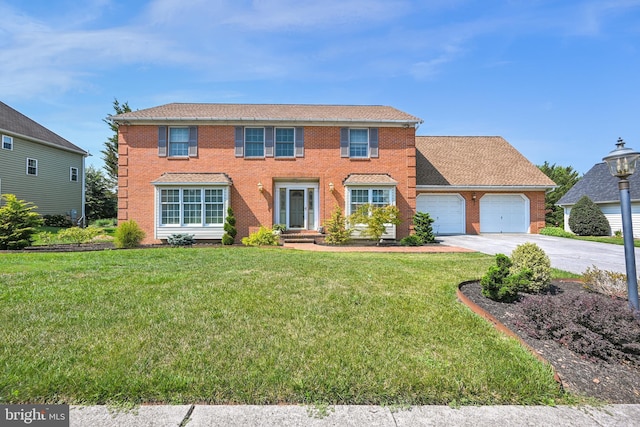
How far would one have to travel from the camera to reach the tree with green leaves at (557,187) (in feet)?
73.4

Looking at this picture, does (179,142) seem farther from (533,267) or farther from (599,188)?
(599,188)

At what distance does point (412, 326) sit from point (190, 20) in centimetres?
996

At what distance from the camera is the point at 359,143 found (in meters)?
15.2

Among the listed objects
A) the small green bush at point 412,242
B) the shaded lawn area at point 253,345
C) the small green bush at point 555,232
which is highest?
the small green bush at point 555,232

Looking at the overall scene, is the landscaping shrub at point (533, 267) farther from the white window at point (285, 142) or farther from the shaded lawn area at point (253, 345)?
the white window at point (285, 142)

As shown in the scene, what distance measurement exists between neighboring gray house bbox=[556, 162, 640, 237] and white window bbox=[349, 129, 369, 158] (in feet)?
42.1

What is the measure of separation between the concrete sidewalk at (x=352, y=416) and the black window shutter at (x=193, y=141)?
45.4 ft

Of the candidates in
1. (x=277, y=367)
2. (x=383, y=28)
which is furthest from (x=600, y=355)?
(x=383, y=28)

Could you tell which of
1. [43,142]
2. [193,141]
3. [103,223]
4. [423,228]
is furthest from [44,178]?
[423,228]

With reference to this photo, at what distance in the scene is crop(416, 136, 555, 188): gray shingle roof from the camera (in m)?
17.6

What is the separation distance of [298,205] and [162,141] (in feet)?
24.0

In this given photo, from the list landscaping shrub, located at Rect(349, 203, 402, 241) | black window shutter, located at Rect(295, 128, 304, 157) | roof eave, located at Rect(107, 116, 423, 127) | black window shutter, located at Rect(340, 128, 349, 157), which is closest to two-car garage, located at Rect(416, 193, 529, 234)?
landscaping shrub, located at Rect(349, 203, 402, 241)

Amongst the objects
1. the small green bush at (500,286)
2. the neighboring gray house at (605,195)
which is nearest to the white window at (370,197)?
the small green bush at (500,286)

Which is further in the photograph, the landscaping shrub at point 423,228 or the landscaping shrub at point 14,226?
the landscaping shrub at point 423,228
